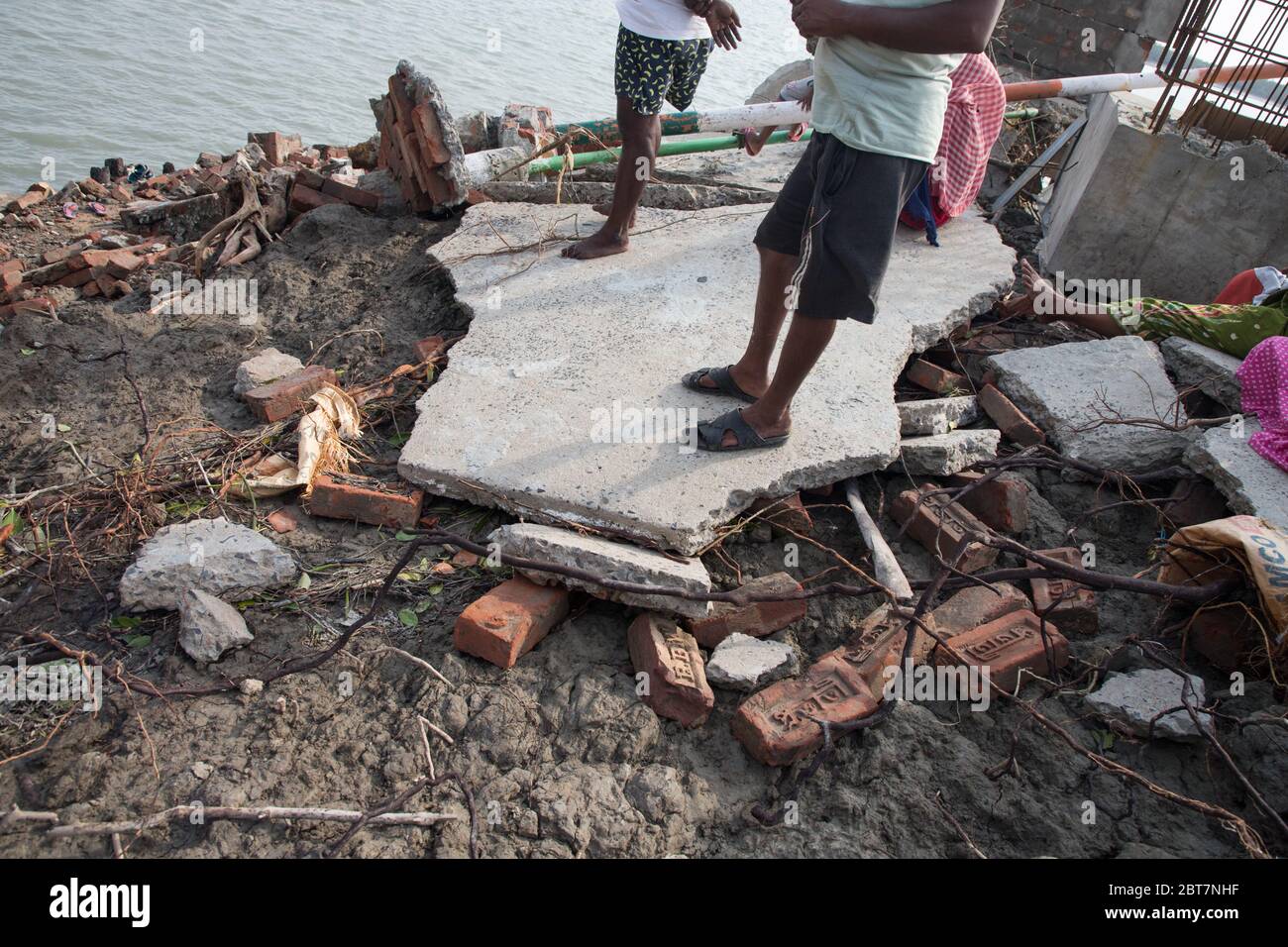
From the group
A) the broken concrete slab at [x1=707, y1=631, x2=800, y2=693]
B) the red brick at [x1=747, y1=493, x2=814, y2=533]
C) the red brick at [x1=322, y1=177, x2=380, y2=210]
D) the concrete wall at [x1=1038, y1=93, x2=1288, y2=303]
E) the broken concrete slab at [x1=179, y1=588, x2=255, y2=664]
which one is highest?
the concrete wall at [x1=1038, y1=93, x2=1288, y2=303]

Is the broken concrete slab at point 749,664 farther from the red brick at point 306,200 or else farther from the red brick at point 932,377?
the red brick at point 306,200

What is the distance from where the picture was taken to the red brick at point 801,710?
216cm

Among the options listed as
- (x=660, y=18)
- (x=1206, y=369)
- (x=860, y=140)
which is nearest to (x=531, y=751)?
(x=860, y=140)

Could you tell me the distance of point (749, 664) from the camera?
236cm

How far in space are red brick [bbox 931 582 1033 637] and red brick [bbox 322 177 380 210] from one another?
12.5 ft

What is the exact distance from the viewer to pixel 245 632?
7.55ft

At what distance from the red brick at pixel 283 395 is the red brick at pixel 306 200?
6.27 feet

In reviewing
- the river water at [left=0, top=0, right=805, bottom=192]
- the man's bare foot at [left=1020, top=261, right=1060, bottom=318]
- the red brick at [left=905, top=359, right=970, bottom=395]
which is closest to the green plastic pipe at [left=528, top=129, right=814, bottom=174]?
the man's bare foot at [left=1020, top=261, right=1060, bottom=318]

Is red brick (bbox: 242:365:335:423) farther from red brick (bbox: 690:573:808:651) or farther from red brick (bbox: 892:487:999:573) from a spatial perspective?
red brick (bbox: 892:487:999:573)

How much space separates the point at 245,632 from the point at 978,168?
4231 mm

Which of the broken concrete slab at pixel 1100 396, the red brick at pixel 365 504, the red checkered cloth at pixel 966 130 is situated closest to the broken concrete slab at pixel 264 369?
the red brick at pixel 365 504

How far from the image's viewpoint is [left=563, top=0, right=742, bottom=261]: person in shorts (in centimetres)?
348

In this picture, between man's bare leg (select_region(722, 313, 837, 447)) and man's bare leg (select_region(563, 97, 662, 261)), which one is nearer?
man's bare leg (select_region(722, 313, 837, 447))

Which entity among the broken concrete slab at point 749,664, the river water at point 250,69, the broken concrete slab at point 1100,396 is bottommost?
the river water at point 250,69
